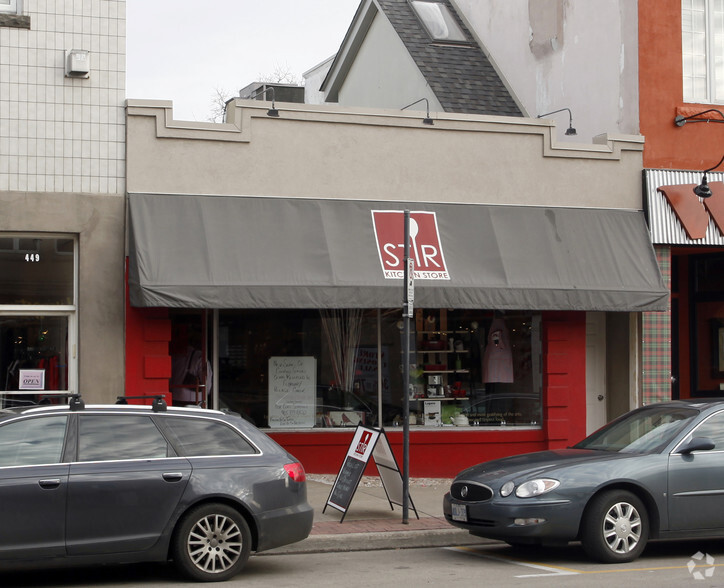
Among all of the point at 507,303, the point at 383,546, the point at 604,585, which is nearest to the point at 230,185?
the point at 507,303

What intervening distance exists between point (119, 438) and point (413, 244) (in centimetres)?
627

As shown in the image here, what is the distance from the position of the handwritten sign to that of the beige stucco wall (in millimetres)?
2375

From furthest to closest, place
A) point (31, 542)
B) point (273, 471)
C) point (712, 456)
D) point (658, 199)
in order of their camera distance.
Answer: point (658, 199) → point (712, 456) → point (273, 471) → point (31, 542)

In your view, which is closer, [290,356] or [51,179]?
[51,179]

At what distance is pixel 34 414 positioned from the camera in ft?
27.7

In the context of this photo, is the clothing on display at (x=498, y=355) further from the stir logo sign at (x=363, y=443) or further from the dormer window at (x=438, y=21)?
the dormer window at (x=438, y=21)

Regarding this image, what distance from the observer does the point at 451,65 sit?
19.3m

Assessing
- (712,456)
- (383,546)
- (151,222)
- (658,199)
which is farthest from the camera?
(658,199)

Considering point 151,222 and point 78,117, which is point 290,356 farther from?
point 78,117

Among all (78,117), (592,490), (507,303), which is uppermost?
(78,117)

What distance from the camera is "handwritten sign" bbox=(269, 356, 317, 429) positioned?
47.0 ft

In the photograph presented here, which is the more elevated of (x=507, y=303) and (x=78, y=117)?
(x=78, y=117)

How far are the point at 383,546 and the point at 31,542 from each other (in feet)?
12.7

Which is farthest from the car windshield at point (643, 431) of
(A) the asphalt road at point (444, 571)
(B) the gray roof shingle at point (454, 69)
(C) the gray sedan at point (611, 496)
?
(B) the gray roof shingle at point (454, 69)
